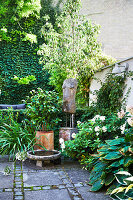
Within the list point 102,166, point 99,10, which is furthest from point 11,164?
point 99,10

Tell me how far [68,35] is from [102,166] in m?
5.90

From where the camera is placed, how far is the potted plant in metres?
4.76

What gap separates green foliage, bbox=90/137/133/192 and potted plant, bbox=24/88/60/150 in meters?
1.69

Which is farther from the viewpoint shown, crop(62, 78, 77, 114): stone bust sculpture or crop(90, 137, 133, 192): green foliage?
crop(62, 78, 77, 114): stone bust sculpture

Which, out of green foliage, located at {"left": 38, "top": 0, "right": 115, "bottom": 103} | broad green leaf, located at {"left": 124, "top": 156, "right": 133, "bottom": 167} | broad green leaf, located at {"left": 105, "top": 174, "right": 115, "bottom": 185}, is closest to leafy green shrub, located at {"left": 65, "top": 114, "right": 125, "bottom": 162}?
broad green leaf, located at {"left": 105, "top": 174, "right": 115, "bottom": 185}

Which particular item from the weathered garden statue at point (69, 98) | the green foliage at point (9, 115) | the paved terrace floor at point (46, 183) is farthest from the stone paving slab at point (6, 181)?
the weathered garden statue at point (69, 98)

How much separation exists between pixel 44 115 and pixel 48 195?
227cm

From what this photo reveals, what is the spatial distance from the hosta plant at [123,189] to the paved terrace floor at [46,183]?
257 millimetres

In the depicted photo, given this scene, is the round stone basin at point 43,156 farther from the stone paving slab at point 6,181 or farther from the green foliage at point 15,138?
the stone paving slab at point 6,181

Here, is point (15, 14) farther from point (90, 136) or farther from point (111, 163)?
point (111, 163)

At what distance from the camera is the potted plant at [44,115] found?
15.6 ft

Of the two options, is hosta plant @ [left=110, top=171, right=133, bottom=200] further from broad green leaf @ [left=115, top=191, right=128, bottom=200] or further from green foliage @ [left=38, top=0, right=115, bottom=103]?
green foliage @ [left=38, top=0, right=115, bottom=103]

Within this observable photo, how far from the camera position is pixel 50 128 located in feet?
16.9

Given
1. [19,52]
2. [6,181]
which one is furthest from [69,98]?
[19,52]
